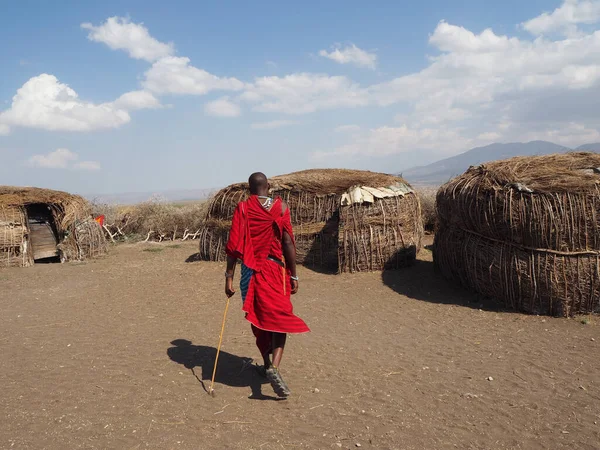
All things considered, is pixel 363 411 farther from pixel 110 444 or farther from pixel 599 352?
pixel 599 352

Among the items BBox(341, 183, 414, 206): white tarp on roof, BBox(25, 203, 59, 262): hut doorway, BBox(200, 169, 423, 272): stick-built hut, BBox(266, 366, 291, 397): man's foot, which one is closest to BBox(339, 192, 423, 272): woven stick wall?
BBox(200, 169, 423, 272): stick-built hut

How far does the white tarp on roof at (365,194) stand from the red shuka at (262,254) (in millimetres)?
5496

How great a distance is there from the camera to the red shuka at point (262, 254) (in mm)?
3961

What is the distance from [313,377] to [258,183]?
203 centimetres

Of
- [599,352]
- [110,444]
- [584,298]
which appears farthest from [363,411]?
[584,298]

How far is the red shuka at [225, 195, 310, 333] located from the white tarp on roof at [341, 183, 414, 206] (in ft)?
18.0

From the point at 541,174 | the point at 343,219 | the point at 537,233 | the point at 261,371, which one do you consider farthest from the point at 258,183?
the point at 343,219

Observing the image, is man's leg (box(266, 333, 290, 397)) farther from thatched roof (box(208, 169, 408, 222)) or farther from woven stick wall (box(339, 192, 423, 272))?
thatched roof (box(208, 169, 408, 222))

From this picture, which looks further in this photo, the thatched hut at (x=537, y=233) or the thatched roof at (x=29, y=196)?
the thatched roof at (x=29, y=196)

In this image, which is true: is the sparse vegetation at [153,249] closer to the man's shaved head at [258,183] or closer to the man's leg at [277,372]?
the man's shaved head at [258,183]

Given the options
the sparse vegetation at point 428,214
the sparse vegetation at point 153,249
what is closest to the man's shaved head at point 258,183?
the sparse vegetation at point 153,249

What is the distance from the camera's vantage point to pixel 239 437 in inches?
132

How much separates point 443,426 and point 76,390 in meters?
3.32

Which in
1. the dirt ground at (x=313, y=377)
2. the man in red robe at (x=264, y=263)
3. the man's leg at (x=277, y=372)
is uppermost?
the man in red robe at (x=264, y=263)
